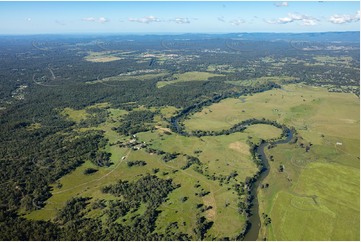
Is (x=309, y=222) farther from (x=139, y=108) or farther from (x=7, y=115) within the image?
(x=7, y=115)

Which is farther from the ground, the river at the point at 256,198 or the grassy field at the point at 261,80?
the river at the point at 256,198

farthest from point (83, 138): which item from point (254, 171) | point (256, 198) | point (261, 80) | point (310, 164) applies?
point (261, 80)

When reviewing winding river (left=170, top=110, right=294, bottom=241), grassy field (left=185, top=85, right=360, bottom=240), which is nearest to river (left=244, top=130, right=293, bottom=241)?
winding river (left=170, top=110, right=294, bottom=241)

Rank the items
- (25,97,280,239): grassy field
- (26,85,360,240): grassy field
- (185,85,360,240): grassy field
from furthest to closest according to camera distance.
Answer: (25,97,280,239): grassy field → (26,85,360,240): grassy field → (185,85,360,240): grassy field

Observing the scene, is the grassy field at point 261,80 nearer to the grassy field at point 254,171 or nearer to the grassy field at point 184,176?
the grassy field at point 254,171

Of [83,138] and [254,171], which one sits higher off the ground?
[83,138]

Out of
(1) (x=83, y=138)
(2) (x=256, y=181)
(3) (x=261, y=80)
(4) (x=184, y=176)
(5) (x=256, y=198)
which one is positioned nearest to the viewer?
(5) (x=256, y=198)

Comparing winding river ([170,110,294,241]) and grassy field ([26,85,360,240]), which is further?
grassy field ([26,85,360,240])

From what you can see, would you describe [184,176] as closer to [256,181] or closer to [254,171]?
[256,181]

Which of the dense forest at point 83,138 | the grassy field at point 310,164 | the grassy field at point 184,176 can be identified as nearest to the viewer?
the dense forest at point 83,138

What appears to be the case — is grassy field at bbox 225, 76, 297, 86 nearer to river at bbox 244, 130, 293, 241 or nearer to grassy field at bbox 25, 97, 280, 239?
grassy field at bbox 25, 97, 280, 239

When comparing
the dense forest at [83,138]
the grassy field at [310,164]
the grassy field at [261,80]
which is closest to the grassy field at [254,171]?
the grassy field at [310,164]
